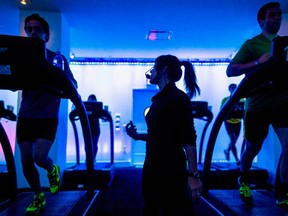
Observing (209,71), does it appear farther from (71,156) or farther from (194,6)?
(71,156)

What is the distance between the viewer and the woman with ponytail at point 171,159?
1.24 metres

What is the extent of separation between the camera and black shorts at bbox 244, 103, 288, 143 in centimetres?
206

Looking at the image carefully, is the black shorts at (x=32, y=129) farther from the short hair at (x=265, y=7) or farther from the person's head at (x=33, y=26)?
the short hair at (x=265, y=7)

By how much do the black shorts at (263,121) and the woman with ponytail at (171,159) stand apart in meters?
1.08

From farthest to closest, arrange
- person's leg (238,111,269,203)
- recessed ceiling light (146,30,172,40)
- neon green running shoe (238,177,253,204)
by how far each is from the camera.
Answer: recessed ceiling light (146,30,172,40)
neon green running shoe (238,177,253,204)
person's leg (238,111,269,203)

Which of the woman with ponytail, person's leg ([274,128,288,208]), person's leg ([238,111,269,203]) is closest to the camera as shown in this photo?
the woman with ponytail

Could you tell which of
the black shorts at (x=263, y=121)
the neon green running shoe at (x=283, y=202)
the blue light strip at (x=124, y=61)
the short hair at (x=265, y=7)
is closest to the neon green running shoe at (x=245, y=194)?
the neon green running shoe at (x=283, y=202)

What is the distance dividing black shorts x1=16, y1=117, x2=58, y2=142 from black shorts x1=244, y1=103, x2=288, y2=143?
5.56ft

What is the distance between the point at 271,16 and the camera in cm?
207

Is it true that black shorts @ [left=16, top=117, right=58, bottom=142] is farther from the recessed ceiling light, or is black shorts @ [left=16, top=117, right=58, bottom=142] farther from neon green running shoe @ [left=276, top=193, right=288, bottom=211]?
the recessed ceiling light

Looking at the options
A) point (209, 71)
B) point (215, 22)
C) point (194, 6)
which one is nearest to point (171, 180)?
point (194, 6)

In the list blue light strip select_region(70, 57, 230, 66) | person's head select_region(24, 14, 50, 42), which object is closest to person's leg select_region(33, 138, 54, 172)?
person's head select_region(24, 14, 50, 42)

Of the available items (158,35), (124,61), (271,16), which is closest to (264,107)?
(271,16)

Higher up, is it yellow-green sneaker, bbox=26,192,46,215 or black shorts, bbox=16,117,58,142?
black shorts, bbox=16,117,58,142
